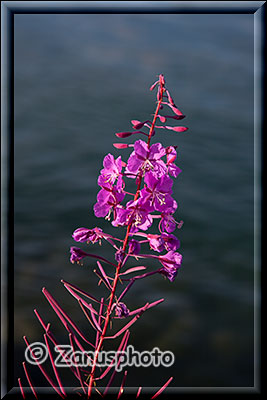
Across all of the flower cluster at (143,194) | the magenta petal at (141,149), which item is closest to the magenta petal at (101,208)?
the flower cluster at (143,194)

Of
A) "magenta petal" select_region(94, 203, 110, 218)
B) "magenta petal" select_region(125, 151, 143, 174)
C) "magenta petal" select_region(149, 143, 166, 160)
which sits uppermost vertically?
"magenta petal" select_region(149, 143, 166, 160)

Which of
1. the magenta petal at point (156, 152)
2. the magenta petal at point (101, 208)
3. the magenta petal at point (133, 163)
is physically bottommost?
the magenta petal at point (101, 208)

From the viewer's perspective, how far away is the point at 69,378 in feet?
5.85

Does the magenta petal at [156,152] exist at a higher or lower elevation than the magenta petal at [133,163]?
higher

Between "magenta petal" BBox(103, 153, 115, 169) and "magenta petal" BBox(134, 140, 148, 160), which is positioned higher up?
"magenta petal" BBox(134, 140, 148, 160)

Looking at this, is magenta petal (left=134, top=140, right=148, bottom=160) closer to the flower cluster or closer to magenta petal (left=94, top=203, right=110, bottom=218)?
the flower cluster

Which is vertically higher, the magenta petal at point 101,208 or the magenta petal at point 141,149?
the magenta petal at point 141,149

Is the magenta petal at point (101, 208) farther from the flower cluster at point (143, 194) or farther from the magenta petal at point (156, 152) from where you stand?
the magenta petal at point (156, 152)

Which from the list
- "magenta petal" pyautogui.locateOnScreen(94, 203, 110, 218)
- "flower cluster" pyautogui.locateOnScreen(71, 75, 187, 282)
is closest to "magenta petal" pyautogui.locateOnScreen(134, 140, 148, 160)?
"flower cluster" pyautogui.locateOnScreen(71, 75, 187, 282)

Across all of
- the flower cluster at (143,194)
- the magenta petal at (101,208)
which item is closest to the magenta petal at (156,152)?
the flower cluster at (143,194)

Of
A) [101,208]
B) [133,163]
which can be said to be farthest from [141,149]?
[101,208]

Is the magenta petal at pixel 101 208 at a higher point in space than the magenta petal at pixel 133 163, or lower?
lower

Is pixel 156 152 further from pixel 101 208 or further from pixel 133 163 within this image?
pixel 101 208

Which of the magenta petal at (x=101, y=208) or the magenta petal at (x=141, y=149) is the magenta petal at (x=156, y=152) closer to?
the magenta petal at (x=141, y=149)
